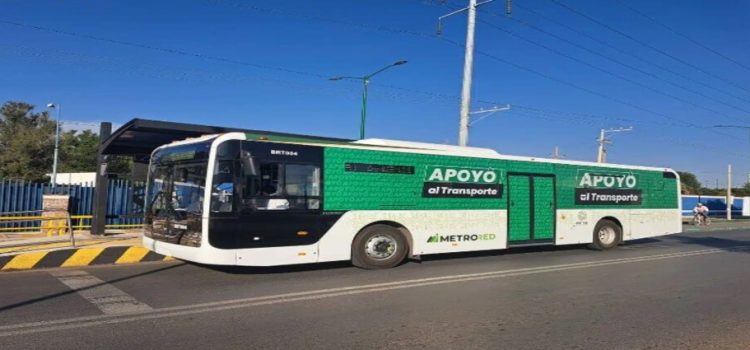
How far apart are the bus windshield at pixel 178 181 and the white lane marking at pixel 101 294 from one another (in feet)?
5.43

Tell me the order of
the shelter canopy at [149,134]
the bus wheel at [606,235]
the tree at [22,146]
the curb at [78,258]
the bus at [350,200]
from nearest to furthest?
1. the bus at [350,200]
2. the curb at [78,258]
3. the shelter canopy at [149,134]
4. the bus wheel at [606,235]
5. the tree at [22,146]

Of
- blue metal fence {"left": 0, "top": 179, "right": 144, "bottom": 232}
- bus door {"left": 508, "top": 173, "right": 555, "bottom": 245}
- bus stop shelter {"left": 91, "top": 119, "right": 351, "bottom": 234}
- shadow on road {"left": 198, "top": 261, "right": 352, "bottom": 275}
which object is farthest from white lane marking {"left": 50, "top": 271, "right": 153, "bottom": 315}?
blue metal fence {"left": 0, "top": 179, "right": 144, "bottom": 232}

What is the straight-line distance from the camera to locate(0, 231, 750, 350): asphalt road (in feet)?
19.5

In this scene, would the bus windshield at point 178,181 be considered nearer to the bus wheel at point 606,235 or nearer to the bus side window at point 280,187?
the bus side window at point 280,187

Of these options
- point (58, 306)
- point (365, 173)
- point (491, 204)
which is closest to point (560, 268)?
point (491, 204)

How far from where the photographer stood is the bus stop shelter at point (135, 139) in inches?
495

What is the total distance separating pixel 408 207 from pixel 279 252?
2871 millimetres

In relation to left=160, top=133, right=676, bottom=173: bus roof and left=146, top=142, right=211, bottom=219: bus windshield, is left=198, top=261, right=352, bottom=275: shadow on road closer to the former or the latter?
left=146, top=142, right=211, bottom=219: bus windshield

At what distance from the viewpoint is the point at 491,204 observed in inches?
519

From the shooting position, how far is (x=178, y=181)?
34.6 feet

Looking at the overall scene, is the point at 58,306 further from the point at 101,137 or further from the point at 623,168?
the point at 623,168


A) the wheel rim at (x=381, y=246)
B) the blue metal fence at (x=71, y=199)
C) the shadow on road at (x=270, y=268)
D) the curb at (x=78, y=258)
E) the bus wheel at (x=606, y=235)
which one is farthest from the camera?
the blue metal fence at (x=71, y=199)

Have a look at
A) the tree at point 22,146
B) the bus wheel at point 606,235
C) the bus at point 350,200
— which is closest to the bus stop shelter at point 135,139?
the bus at point 350,200

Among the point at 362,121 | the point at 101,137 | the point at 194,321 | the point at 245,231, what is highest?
the point at 362,121
